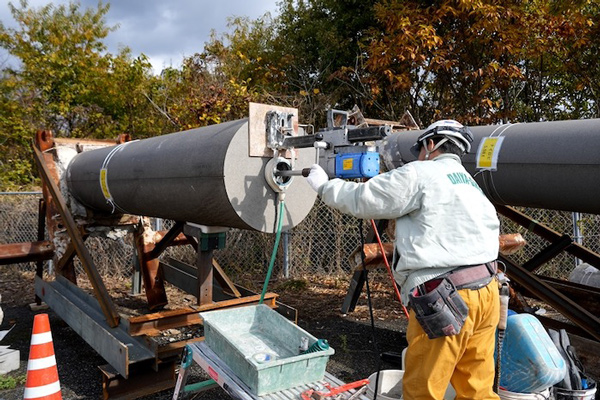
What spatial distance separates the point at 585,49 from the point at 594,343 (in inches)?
260

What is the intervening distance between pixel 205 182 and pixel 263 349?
1104mm

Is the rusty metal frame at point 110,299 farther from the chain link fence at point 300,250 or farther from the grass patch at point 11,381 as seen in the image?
the chain link fence at point 300,250

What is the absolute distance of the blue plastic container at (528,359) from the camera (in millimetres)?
2855

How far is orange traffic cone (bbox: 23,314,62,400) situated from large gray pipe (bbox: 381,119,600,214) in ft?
10.3

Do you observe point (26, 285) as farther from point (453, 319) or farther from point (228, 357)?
point (453, 319)

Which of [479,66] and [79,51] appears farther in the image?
[79,51]

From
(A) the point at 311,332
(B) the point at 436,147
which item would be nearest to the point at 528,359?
(B) the point at 436,147

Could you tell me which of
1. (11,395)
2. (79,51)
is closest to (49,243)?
(11,395)

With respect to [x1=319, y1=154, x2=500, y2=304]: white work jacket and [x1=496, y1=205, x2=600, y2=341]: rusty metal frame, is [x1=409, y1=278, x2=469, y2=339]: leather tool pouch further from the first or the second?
[x1=496, y1=205, x2=600, y2=341]: rusty metal frame

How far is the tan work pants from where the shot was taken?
2357mm

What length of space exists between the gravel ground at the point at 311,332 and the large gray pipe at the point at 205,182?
1.10 meters

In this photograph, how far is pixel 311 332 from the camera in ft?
17.5

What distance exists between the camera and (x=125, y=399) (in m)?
3.59

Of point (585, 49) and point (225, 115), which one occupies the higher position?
point (585, 49)
